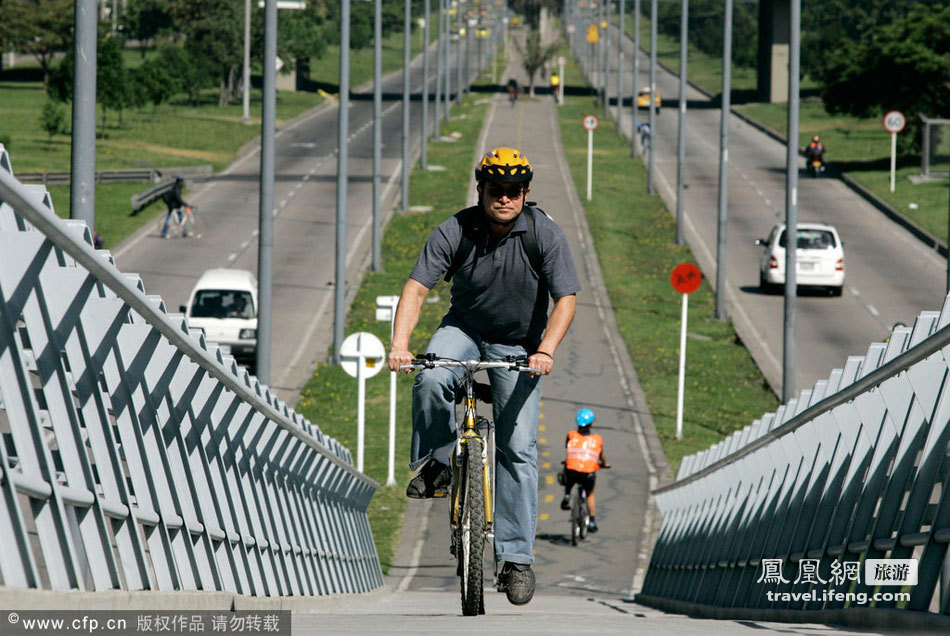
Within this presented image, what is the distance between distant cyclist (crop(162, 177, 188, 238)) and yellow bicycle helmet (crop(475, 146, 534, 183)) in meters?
38.9

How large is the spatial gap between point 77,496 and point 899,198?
55372 mm

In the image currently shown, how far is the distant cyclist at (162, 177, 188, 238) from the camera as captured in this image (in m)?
46.6

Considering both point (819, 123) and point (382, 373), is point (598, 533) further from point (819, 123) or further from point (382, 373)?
point (819, 123)

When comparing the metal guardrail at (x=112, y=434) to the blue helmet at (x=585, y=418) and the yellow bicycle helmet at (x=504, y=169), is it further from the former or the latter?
the blue helmet at (x=585, y=418)

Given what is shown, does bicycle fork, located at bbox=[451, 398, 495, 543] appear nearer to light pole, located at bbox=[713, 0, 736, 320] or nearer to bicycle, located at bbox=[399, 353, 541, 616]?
bicycle, located at bbox=[399, 353, 541, 616]

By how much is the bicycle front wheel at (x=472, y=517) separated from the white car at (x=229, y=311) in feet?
73.5

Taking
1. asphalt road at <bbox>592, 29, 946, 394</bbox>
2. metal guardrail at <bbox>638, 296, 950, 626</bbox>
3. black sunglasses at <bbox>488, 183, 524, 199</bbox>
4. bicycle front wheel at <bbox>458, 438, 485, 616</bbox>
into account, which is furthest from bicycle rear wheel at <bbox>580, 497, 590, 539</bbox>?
black sunglasses at <bbox>488, 183, 524, 199</bbox>

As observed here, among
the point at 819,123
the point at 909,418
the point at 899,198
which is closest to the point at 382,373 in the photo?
the point at 909,418

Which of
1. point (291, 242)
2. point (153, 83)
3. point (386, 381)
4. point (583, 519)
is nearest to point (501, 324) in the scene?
point (583, 519)

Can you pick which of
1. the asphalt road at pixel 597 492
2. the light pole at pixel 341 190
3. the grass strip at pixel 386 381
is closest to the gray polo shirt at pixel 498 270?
the asphalt road at pixel 597 492

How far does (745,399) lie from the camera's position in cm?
3022

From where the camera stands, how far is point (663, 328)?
122ft

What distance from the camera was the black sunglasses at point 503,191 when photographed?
326 inches

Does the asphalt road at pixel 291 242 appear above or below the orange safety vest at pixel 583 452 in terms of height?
above
